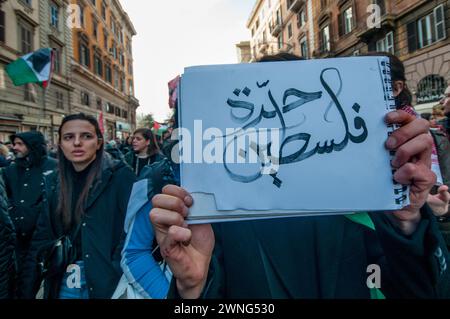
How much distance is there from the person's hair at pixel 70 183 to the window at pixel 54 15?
73.6ft

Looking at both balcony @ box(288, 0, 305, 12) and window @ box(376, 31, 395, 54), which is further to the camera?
balcony @ box(288, 0, 305, 12)

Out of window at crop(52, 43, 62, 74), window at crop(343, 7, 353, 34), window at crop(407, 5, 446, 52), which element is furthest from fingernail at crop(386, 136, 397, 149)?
window at crop(52, 43, 62, 74)

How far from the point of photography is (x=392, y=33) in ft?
49.3

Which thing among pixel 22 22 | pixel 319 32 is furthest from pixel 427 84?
pixel 22 22

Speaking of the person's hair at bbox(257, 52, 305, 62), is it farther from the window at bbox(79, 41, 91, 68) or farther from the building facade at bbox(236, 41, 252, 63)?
the building facade at bbox(236, 41, 252, 63)

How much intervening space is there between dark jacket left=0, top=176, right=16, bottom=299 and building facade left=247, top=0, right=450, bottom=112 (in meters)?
8.72

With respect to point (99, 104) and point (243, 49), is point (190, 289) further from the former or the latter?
point (243, 49)

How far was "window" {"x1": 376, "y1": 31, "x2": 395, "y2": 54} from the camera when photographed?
1509 centimetres

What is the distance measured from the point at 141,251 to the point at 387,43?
17.9 meters

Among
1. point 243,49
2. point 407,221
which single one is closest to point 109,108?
point 243,49

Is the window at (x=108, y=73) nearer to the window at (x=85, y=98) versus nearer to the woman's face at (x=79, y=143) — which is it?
the window at (x=85, y=98)

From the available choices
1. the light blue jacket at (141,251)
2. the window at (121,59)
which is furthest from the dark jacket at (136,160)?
the window at (121,59)

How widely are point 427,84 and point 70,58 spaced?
77.4ft
